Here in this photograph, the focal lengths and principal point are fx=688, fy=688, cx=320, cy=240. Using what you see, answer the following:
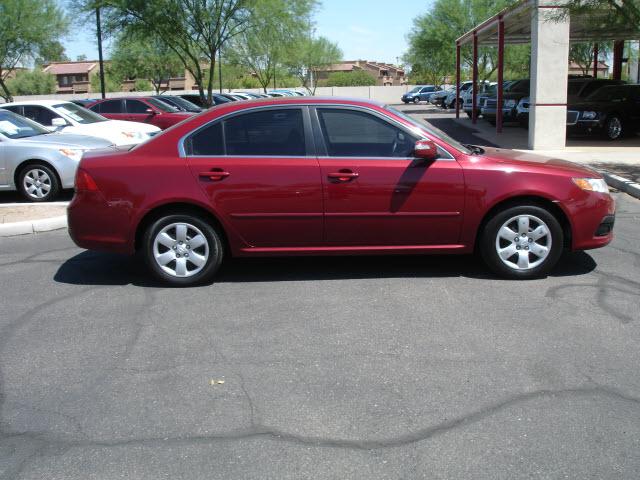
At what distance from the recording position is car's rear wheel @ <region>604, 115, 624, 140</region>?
1820cm

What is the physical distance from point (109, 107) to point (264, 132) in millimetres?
14828

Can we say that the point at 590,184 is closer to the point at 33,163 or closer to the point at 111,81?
the point at 33,163

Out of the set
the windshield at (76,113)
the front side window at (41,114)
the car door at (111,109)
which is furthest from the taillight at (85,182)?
the car door at (111,109)

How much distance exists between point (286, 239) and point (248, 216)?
1.29 ft

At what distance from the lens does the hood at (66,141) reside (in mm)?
10641

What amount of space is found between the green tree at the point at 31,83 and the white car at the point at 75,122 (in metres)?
65.5

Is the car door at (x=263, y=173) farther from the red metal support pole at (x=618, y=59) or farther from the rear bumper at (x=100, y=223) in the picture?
the red metal support pole at (x=618, y=59)

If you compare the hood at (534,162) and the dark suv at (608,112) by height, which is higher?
the dark suv at (608,112)

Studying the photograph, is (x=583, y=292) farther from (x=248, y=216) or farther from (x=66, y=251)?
(x=66, y=251)

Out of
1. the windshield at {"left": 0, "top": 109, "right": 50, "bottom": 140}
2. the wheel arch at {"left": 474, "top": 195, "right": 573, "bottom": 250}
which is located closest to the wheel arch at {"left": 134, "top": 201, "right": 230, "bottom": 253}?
the wheel arch at {"left": 474, "top": 195, "right": 573, "bottom": 250}

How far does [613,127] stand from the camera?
1836 centimetres

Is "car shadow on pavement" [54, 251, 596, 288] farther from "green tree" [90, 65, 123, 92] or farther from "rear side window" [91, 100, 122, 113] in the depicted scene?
"green tree" [90, 65, 123, 92]

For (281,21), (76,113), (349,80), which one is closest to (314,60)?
(349,80)

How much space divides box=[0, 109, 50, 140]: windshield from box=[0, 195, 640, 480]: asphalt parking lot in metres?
5.26
